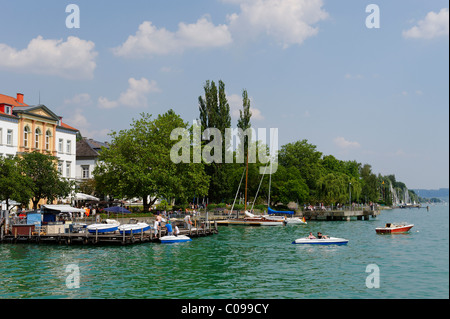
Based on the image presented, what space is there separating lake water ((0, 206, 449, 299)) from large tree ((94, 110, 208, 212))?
1984cm

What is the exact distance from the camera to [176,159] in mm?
66312

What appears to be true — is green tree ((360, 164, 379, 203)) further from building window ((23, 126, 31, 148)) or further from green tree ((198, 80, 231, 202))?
building window ((23, 126, 31, 148))

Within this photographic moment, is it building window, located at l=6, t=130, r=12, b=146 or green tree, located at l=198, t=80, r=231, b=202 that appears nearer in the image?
building window, located at l=6, t=130, r=12, b=146

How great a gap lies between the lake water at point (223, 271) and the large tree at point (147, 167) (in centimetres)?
1984

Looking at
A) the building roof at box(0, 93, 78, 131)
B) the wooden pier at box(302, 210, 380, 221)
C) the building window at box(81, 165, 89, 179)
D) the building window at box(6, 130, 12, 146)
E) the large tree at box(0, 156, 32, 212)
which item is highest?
the building roof at box(0, 93, 78, 131)

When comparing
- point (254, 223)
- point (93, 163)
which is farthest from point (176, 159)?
point (93, 163)

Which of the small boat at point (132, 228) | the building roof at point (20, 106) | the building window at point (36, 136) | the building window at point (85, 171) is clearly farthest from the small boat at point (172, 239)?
the building window at point (85, 171)

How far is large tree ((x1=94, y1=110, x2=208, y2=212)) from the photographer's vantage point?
62.3m

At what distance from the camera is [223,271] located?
95.6 feet

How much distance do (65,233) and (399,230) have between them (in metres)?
39.9

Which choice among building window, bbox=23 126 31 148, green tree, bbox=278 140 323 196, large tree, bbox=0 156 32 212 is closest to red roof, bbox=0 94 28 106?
building window, bbox=23 126 31 148

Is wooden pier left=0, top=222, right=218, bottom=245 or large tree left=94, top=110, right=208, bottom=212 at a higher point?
large tree left=94, top=110, right=208, bottom=212

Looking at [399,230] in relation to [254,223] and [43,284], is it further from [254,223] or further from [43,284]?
[43,284]

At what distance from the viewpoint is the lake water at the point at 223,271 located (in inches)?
901
